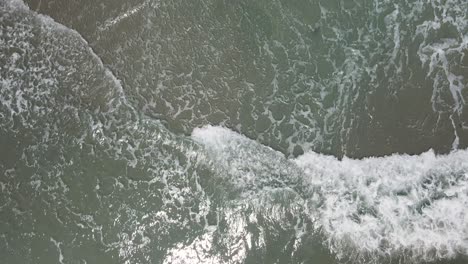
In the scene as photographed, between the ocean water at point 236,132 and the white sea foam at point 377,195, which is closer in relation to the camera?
the white sea foam at point 377,195

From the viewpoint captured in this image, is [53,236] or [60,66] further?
[60,66]

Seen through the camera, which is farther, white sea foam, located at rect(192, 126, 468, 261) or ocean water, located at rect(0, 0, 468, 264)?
ocean water, located at rect(0, 0, 468, 264)

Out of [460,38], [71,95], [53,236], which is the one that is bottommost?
[53,236]


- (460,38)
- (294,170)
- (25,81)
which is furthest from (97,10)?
(460,38)

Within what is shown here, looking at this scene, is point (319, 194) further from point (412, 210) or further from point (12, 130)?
point (12, 130)

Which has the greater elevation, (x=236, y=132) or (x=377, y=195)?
(x=236, y=132)
